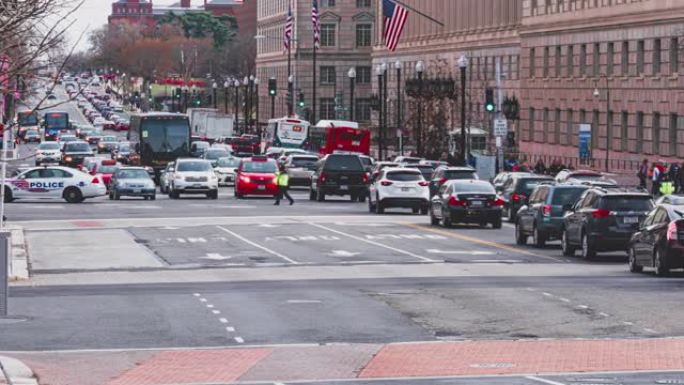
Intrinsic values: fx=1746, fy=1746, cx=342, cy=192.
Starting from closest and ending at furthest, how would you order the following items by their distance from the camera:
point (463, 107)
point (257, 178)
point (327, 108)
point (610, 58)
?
point (257, 178) → point (463, 107) → point (610, 58) → point (327, 108)

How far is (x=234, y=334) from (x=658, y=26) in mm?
65012

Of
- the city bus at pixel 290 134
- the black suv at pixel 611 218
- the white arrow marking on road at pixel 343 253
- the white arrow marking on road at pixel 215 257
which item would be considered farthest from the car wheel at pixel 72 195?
the city bus at pixel 290 134

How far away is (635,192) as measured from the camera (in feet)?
126

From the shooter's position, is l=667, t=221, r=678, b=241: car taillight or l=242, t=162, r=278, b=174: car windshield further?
l=242, t=162, r=278, b=174: car windshield

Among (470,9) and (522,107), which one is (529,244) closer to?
(522,107)

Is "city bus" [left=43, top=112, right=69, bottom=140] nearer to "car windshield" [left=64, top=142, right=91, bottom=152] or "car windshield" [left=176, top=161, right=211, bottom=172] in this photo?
"car windshield" [left=64, top=142, right=91, bottom=152]

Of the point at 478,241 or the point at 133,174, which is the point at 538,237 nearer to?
the point at 478,241

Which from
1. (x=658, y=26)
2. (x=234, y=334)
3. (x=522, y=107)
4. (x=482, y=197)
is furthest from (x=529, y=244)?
(x=522, y=107)

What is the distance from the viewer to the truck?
127 meters

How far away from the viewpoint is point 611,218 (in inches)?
1476

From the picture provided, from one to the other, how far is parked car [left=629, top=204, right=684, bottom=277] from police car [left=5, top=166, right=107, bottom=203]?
3752 cm

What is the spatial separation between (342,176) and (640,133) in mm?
25074

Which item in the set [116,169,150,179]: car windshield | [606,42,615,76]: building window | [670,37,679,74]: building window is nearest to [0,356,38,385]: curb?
[116,169,150,179]: car windshield

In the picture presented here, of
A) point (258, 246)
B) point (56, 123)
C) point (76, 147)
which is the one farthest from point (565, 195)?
point (56, 123)
